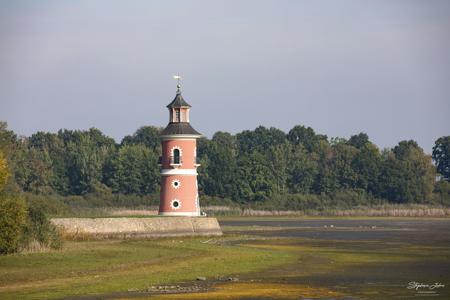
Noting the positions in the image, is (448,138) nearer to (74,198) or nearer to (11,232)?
(74,198)

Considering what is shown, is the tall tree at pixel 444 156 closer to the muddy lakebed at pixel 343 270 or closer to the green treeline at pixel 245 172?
the green treeline at pixel 245 172

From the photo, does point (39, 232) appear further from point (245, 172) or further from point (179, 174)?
point (245, 172)

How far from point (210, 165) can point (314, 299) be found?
338ft

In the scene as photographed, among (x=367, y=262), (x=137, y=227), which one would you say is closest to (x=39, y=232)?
(x=137, y=227)

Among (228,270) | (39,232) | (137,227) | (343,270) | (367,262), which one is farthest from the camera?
(137,227)

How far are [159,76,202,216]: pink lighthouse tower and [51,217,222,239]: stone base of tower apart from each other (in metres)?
3.62

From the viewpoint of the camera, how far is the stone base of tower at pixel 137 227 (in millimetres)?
64500

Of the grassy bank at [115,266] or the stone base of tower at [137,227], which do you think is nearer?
the grassy bank at [115,266]

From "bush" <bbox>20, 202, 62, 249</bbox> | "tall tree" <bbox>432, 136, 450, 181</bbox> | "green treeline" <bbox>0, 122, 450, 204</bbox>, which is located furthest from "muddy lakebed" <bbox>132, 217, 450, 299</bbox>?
"tall tree" <bbox>432, 136, 450, 181</bbox>

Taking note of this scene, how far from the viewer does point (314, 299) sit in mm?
40156

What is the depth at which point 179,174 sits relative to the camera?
80.2m
